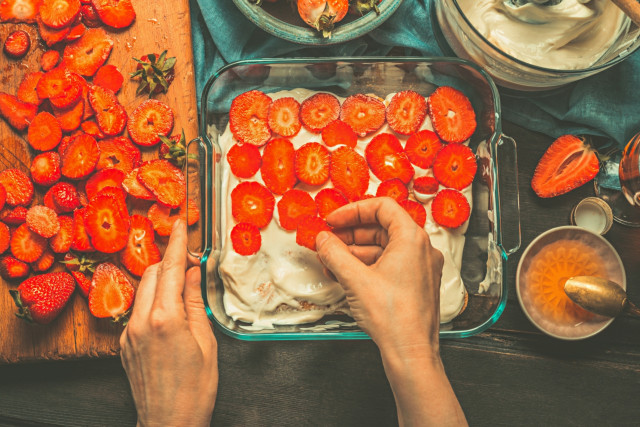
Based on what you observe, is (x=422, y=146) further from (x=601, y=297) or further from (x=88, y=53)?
(x=88, y=53)

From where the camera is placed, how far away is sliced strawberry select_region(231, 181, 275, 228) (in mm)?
1531

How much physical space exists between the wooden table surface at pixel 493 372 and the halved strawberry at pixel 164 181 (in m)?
0.48

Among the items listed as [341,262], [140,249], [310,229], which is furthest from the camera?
[140,249]

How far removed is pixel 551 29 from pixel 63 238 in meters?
1.65

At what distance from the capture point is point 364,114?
1.57 m

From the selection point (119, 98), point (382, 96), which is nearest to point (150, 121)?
point (119, 98)

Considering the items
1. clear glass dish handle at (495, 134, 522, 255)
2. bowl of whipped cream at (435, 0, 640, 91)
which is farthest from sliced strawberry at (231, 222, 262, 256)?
bowl of whipped cream at (435, 0, 640, 91)

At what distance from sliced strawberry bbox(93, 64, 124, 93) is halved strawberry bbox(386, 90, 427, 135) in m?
0.88

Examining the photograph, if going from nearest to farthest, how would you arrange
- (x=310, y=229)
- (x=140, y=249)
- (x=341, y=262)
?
1. (x=341, y=262)
2. (x=310, y=229)
3. (x=140, y=249)

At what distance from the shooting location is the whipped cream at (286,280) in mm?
1505

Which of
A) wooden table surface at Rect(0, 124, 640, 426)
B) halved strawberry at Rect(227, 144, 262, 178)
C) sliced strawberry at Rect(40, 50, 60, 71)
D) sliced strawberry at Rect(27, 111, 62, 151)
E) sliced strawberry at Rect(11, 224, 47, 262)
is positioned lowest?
wooden table surface at Rect(0, 124, 640, 426)

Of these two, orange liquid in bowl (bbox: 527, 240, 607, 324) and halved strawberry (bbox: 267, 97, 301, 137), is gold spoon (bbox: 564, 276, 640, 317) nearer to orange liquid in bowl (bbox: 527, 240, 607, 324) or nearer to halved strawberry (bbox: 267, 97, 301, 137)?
orange liquid in bowl (bbox: 527, 240, 607, 324)

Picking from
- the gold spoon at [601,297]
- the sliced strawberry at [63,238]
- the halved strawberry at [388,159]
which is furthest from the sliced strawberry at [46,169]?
the gold spoon at [601,297]

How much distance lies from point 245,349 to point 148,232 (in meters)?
0.50
